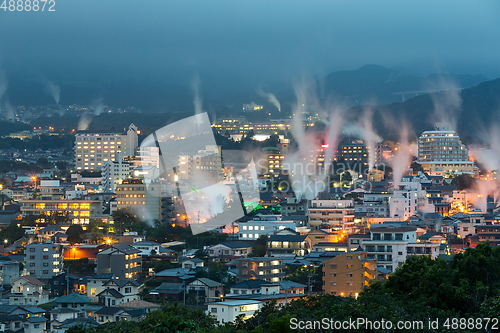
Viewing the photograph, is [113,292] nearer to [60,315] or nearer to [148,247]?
[60,315]

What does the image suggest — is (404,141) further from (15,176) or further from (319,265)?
Result: (319,265)

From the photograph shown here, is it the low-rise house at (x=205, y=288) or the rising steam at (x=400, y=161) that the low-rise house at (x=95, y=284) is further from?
the rising steam at (x=400, y=161)

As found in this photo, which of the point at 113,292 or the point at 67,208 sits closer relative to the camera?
the point at 113,292

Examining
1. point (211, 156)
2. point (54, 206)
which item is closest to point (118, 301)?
point (54, 206)

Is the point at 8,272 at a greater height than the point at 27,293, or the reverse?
the point at 8,272

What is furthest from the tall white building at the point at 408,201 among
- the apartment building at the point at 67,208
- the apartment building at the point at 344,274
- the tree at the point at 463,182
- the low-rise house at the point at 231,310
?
the low-rise house at the point at 231,310

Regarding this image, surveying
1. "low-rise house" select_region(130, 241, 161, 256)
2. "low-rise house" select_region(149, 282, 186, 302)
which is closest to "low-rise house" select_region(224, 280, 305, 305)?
A: "low-rise house" select_region(149, 282, 186, 302)

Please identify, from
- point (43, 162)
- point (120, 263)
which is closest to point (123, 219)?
point (120, 263)

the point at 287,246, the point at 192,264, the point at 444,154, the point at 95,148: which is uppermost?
the point at 95,148
